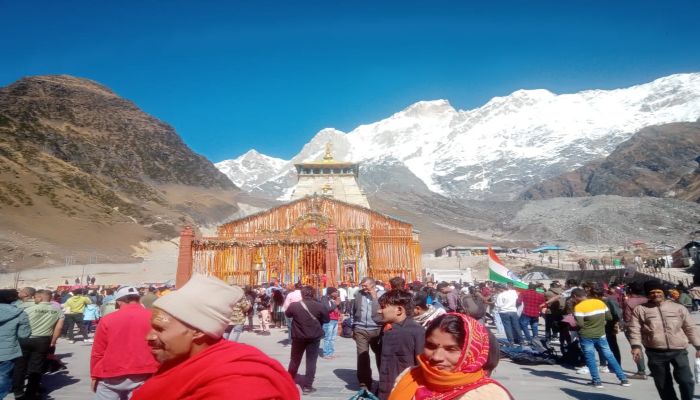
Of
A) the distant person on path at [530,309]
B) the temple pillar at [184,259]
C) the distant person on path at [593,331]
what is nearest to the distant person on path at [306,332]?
the distant person on path at [593,331]

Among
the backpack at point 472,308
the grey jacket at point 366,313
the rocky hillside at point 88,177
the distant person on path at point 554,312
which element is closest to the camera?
the grey jacket at point 366,313

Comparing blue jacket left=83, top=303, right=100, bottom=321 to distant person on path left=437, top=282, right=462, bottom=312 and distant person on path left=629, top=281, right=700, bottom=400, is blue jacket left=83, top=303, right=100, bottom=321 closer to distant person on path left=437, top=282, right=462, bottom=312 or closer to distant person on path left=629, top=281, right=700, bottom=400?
distant person on path left=437, top=282, right=462, bottom=312

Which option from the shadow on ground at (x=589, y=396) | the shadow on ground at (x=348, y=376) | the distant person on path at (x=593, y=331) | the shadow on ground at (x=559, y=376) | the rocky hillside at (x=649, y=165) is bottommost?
the shadow on ground at (x=589, y=396)

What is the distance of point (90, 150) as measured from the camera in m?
90.5

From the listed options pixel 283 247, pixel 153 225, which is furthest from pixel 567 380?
pixel 153 225

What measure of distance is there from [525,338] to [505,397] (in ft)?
29.4

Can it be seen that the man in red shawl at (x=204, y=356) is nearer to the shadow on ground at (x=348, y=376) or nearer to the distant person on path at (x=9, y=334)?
the distant person on path at (x=9, y=334)

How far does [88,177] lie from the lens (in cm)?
7275

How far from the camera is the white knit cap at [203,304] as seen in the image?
6.66 feet

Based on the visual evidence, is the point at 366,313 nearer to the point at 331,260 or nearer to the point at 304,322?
the point at 304,322

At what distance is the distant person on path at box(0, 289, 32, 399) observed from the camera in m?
4.75

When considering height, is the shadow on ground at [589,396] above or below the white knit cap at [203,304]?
below

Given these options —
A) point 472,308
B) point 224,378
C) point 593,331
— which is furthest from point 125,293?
point 593,331

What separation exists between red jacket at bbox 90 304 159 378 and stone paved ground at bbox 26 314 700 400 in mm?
2995
